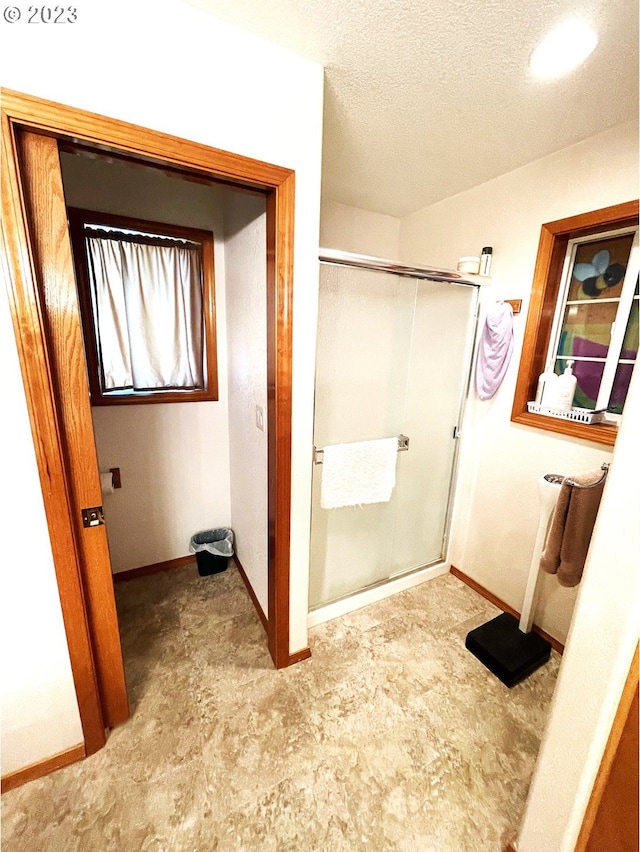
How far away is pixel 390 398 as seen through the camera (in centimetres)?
186

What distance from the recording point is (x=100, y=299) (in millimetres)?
1776

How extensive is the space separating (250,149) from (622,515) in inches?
57.4

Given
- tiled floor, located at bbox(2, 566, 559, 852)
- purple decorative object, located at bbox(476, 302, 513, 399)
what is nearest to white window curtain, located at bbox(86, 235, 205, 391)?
tiled floor, located at bbox(2, 566, 559, 852)

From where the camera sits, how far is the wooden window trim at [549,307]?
148 centimetres

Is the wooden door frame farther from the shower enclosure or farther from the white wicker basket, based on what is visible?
the white wicker basket

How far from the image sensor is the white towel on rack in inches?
68.1

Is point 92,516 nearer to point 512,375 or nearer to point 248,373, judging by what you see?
point 248,373

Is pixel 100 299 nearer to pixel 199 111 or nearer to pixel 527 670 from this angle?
pixel 199 111

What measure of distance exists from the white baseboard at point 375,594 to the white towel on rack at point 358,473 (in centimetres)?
60

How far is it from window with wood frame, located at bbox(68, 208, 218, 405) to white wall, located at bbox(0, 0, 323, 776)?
0.96 m

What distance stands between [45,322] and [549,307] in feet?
7.14

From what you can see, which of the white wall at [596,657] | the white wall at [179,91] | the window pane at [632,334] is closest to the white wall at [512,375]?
the window pane at [632,334]

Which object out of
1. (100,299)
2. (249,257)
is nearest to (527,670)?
(249,257)

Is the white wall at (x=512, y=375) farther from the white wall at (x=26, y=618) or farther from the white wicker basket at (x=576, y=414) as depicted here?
the white wall at (x=26, y=618)
